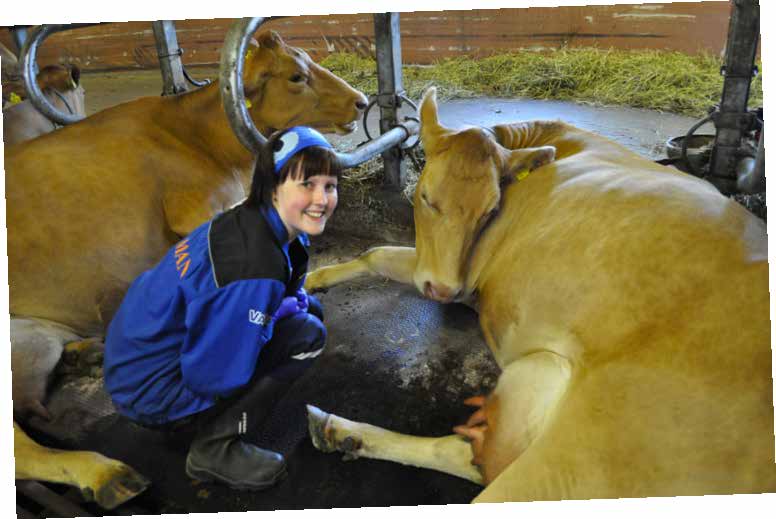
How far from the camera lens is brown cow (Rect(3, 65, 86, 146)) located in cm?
229

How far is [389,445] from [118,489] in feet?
1.97

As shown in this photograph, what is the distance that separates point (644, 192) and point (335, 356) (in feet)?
3.10

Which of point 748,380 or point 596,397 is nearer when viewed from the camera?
point 748,380

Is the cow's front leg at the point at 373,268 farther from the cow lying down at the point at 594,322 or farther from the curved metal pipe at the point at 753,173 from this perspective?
the curved metal pipe at the point at 753,173

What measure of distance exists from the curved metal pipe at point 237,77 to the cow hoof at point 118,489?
0.85 meters

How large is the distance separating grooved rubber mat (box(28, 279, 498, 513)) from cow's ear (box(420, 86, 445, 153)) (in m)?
0.57

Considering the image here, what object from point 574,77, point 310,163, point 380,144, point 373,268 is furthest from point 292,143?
point 574,77

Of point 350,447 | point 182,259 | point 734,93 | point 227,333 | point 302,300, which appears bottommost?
point 350,447

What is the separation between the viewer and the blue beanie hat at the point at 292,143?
1.20 meters

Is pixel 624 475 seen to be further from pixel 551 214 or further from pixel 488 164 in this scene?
pixel 488 164

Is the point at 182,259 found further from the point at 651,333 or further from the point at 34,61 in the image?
the point at 34,61

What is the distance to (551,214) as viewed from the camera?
4.79 feet

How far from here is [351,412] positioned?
4.97ft

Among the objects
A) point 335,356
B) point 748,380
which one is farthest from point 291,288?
point 748,380
